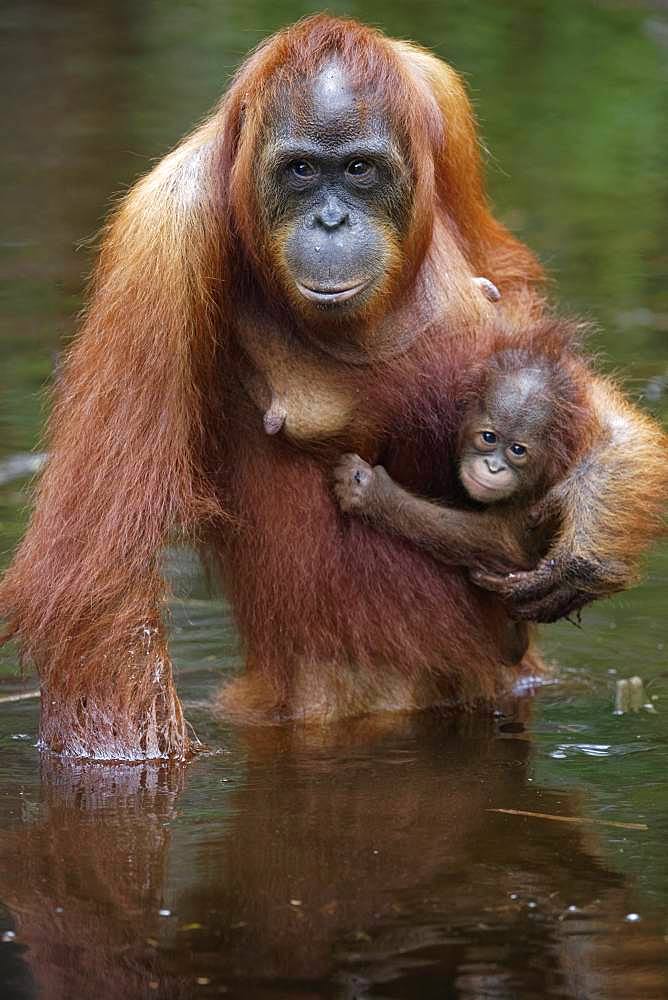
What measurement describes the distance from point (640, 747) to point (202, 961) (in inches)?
58.5

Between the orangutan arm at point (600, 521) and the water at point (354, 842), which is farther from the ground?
the orangutan arm at point (600, 521)

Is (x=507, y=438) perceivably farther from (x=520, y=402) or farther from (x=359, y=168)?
(x=359, y=168)

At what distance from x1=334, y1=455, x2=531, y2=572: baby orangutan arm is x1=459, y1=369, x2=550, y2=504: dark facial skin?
0.33ft

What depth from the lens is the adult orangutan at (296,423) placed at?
4.07 m

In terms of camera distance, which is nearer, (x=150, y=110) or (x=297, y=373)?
(x=297, y=373)

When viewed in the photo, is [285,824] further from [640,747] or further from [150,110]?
[150,110]

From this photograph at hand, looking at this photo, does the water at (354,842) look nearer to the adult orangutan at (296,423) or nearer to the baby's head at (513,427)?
the adult orangutan at (296,423)

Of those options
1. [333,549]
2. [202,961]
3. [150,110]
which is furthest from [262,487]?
[150,110]

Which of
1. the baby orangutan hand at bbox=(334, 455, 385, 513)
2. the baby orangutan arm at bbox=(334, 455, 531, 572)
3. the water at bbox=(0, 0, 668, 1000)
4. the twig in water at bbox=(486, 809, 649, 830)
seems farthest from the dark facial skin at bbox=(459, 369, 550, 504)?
the twig in water at bbox=(486, 809, 649, 830)

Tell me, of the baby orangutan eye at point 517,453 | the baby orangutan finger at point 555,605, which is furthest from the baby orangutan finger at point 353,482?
the baby orangutan finger at point 555,605

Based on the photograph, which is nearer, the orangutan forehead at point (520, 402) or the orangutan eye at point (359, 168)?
the orangutan eye at point (359, 168)

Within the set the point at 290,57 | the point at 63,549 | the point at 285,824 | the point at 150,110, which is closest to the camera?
the point at 285,824

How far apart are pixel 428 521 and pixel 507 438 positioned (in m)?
0.28

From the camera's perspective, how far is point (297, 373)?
173 inches
